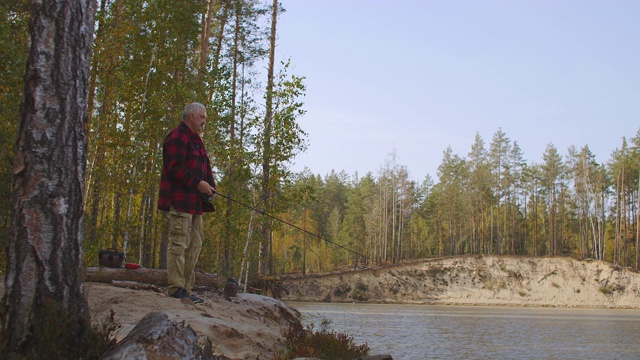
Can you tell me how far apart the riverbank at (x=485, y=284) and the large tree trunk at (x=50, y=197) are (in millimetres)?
38909

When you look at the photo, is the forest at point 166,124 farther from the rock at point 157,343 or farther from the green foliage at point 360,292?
the green foliage at point 360,292

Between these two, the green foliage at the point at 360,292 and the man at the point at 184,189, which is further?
the green foliage at the point at 360,292

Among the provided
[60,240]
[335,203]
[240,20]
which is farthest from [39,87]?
[335,203]

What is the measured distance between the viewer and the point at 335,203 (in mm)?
85688

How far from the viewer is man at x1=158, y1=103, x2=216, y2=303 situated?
5973 millimetres

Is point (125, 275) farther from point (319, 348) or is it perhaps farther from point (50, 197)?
point (50, 197)

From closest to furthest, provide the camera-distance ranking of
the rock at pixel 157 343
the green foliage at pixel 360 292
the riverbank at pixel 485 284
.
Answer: the rock at pixel 157 343
the riverbank at pixel 485 284
the green foliage at pixel 360 292

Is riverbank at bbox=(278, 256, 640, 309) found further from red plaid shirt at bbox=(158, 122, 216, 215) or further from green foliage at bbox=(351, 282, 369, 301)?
red plaid shirt at bbox=(158, 122, 216, 215)

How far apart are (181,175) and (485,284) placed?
43.7 metres

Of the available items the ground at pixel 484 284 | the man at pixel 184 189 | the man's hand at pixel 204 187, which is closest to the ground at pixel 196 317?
the man at pixel 184 189

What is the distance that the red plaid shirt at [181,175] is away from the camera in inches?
235

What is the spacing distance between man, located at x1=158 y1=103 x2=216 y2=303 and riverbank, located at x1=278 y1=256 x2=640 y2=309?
36.2m

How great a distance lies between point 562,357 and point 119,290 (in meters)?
7.09

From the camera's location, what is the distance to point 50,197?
11.6ft
